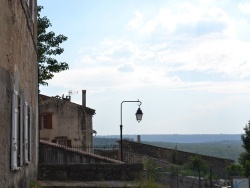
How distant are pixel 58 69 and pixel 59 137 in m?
18.8

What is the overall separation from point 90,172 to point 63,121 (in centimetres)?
2720

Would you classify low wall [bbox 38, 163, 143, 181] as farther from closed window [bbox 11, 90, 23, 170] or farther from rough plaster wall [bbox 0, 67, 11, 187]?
rough plaster wall [bbox 0, 67, 11, 187]

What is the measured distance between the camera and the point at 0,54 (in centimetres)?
623

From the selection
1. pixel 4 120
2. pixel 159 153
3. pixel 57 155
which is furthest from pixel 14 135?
pixel 159 153

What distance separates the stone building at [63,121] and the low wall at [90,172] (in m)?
25.7

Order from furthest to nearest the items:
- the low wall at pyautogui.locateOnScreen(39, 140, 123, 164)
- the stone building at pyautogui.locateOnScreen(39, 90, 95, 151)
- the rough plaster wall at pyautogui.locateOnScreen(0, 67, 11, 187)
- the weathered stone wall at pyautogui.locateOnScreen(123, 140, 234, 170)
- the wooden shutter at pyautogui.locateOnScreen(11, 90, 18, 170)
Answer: the weathered stone wall at pyautogui.locateOnScreen(123, 140, 234, 170) → the stone building at pyautogui.locateOnScreen(39, 90, 95, 151) → the low wall at pyautogui.locateOnScreen(39, 140, 123, 164) → the wooden shutter at pyautogui.locateOnScreen(11, 90, 18, 170) → the rough plaster wall at pyautogui.locateOnScreen(0, 67, 11, 187)

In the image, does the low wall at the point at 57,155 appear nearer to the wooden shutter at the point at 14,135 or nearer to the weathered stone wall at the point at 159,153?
the wooden shutter at the point at 14,135

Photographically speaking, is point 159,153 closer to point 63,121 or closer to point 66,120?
point 66,120

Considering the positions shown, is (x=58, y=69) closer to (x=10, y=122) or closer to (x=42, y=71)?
(x=42, y=71)

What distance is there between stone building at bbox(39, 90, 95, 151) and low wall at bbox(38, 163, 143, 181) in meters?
25.7

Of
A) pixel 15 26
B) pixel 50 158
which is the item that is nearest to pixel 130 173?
pixel 50 158

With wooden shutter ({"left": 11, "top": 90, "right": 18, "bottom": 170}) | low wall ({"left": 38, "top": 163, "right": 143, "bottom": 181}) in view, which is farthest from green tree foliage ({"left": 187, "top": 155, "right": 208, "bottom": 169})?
wooden shutter ({"left": 11, "top": 90, "right": 18, "bottom": 170})

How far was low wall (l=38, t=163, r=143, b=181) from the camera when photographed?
13359 millimetres

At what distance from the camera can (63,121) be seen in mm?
40312
